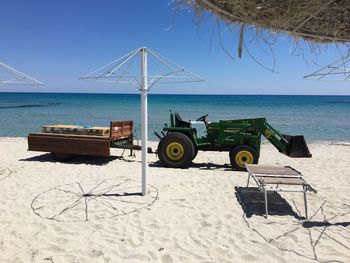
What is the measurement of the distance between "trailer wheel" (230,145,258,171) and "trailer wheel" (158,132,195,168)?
Result: 100cm

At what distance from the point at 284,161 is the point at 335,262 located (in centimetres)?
618

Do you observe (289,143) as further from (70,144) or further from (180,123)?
(70,144)

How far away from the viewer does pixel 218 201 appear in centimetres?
539

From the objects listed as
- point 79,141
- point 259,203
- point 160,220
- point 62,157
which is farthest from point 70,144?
point 259,203

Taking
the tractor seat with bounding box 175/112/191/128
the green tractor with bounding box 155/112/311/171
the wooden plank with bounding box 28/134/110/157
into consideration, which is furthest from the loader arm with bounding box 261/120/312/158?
the wooden plank with bounding box 28/134/110/157

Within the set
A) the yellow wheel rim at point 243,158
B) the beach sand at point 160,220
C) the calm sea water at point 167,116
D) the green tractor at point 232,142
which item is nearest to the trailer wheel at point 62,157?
the beach sand at point 160,220

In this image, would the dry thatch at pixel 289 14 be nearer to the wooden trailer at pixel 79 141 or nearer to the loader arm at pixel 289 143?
the loader arm at pixel 289 143

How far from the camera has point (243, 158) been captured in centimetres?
761

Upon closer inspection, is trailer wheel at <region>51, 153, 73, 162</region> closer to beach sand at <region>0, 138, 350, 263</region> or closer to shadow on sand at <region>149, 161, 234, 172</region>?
beach sand at <region>0, 138, 350, 263</region>

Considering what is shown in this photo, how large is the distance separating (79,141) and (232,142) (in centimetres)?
390

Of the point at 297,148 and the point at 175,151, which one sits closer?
the point at 297,148

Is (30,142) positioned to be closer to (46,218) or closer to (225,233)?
(46,218)

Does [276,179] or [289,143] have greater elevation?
[289,143]

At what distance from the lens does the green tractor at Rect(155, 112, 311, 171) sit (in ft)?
24.7
